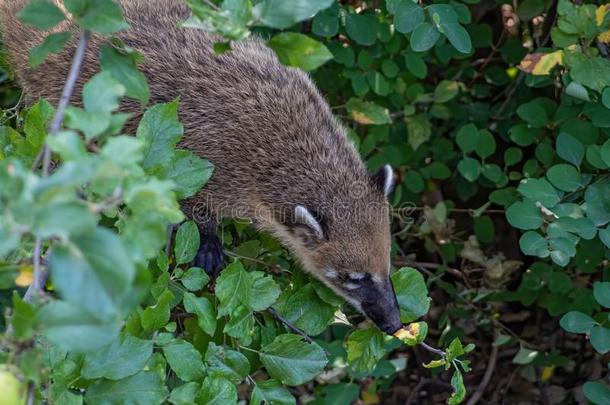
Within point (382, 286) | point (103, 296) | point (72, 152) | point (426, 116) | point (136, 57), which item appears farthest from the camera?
point (426, 116)

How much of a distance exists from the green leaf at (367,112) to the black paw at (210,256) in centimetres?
106

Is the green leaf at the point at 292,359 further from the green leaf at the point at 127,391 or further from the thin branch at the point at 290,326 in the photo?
the green leaf at the point at 127,391

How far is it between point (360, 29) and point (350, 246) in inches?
47.1

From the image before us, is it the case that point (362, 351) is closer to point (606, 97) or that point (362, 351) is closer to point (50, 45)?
point (606, 97)

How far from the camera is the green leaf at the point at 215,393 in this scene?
2.88 meters

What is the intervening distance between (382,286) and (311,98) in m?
1.01

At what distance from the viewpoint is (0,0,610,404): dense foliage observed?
5.93 feet

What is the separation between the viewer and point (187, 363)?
2922mm

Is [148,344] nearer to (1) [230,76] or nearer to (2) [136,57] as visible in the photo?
(2) [136,57]

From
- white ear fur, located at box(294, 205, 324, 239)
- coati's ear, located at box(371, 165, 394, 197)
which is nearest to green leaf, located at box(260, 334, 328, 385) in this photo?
white ear fur, located at box(294, 205, 324, 239)

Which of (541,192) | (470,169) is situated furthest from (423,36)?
(470,169)

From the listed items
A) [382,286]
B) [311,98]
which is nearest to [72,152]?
[382,286]

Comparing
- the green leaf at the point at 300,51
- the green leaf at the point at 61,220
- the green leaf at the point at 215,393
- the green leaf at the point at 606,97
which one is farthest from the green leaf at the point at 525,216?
the green leaf at the point at 61,220

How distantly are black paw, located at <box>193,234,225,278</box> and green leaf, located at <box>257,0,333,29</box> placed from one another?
6.57 feet
